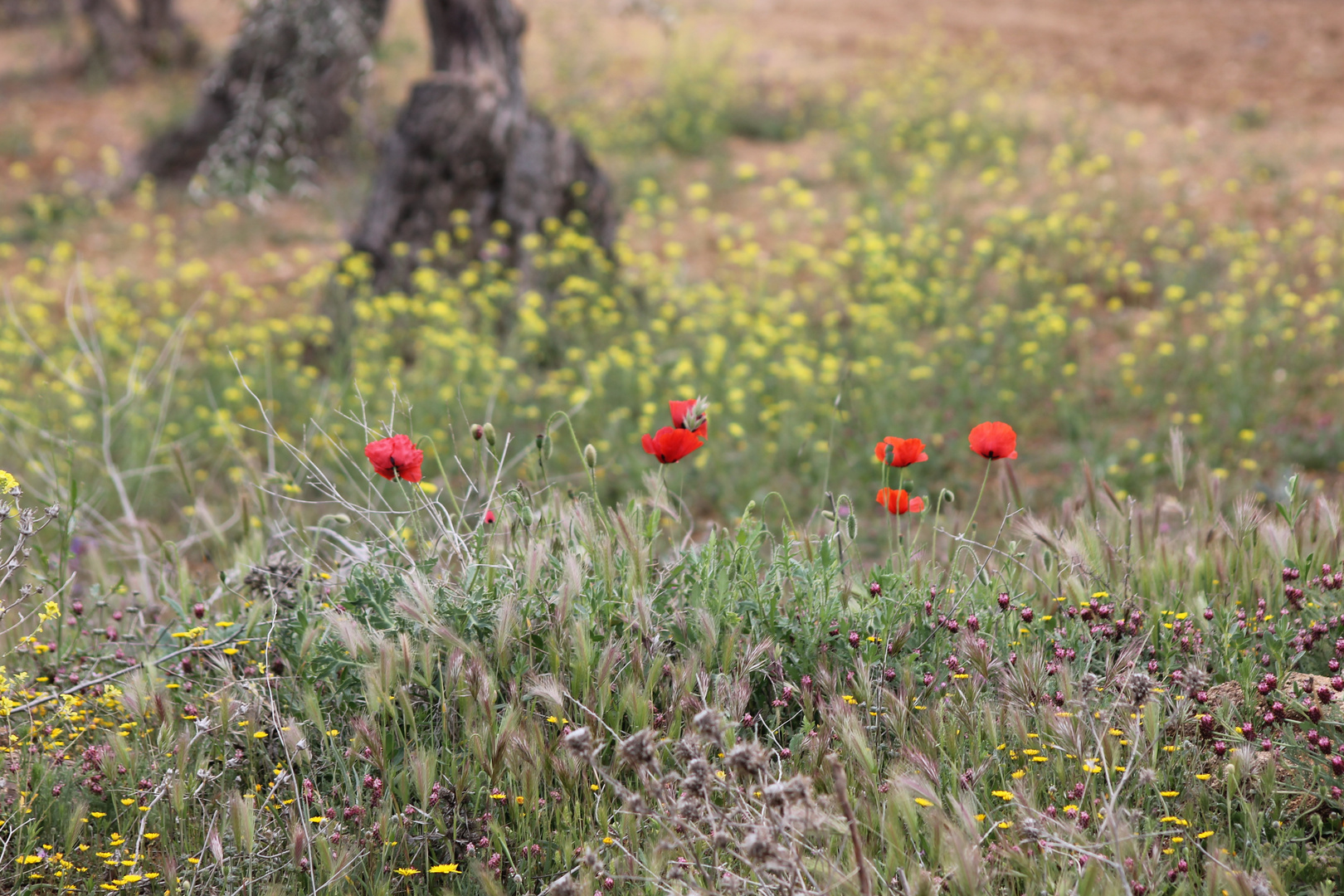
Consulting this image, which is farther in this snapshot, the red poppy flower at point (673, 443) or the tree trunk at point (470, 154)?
the tree trunk at point (470, 154)

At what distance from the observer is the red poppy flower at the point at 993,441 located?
2.39m

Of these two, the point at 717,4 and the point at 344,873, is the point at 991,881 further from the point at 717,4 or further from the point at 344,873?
the point at 717,4

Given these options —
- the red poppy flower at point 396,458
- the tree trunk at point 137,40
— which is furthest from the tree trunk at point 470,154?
the tree trunk at point 137,40

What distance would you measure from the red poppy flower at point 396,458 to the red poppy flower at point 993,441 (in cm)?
123

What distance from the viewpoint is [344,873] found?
1944 mm

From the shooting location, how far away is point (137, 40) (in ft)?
46.6

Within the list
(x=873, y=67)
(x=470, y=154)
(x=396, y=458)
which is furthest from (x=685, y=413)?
(x=873, y=67)

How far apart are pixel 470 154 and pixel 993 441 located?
5.87 m

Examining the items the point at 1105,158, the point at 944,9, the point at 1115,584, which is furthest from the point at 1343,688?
the point at 944,9

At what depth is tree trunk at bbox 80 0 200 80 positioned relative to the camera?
1395 cm

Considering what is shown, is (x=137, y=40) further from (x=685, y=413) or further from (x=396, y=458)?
(x=685, y=413)

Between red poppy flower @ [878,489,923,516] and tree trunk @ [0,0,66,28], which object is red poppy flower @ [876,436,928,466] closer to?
red poppy flower @ [878,489,923,516]

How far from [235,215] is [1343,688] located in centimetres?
1002

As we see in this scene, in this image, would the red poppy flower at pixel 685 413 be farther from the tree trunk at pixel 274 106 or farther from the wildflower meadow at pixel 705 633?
the tree trunk at pixel 274 106
